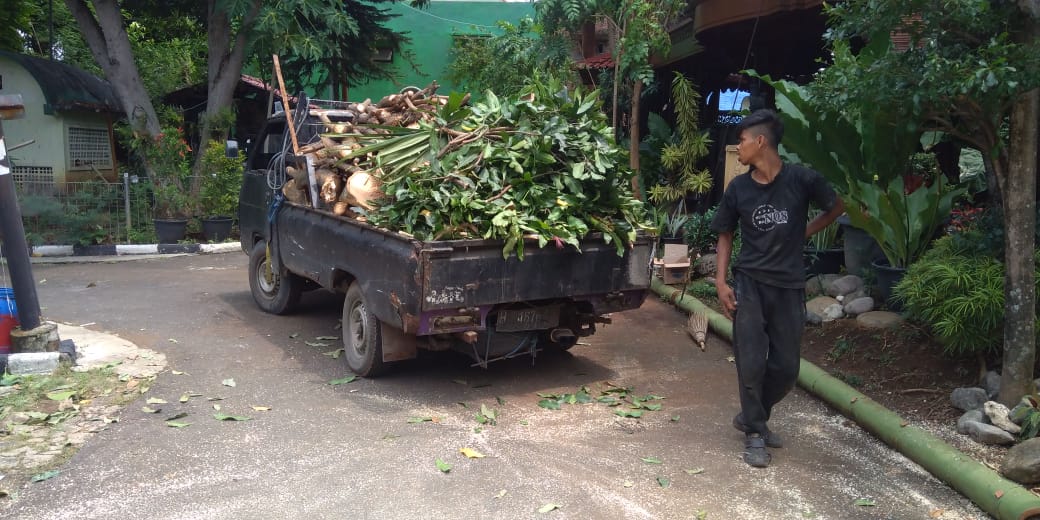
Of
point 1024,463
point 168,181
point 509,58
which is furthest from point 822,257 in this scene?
point 168,181

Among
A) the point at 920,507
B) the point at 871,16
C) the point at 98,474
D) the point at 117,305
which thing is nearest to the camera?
the point at 920,507

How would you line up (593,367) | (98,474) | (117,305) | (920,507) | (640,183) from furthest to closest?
(640,183), (117,305), (593,367), (98,474), (920,507)

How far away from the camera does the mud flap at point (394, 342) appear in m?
5.89

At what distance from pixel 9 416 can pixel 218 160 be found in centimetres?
961

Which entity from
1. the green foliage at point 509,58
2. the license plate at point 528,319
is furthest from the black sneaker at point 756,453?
the green foliage at point 509,58

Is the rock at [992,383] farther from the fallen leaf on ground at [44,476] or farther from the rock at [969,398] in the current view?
the fallen leaf on ground at [44,476]

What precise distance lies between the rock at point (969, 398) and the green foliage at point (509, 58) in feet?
12.4

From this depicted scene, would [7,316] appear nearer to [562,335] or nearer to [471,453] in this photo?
[471,453]

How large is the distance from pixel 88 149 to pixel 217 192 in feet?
13.7

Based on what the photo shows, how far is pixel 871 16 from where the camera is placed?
4.87m

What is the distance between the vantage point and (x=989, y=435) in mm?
4691

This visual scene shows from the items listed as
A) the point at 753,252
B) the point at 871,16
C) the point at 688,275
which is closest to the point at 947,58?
the point at 871,16

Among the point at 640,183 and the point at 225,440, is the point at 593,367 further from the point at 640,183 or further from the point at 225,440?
the point at 640,183

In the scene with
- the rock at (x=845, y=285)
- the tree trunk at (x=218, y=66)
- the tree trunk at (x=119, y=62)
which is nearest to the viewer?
the rock at (x=845, y=285)
